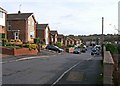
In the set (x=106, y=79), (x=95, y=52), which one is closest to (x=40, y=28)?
(x=95, y=52)

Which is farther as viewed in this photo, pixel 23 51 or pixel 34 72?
pixel 23 51

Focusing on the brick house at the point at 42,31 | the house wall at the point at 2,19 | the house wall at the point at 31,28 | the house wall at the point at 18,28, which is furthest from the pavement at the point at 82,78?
the brick house at the point at 42,31

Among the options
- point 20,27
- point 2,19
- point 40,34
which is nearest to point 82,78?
point 2,19

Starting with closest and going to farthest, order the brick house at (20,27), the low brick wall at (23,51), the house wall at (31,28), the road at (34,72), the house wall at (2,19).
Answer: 1. the road at (34,72)
2. the low brick wall at (23,51)
3. the house wall at (2,19)
4. the brick house at (20,27)
5. the house wall at (31,28)

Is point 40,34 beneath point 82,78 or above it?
above

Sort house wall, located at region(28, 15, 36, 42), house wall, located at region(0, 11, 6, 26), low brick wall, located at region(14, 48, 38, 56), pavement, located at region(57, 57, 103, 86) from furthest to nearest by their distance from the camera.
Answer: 1. house wall, located at region(28, 15, 36, 42)
2. house wall, located at region(0, 11, 6, 26)
3. low brick wall, located at region(14, 48, 38, 56)
4. pavement, located at region(57, 57, 103, 86)

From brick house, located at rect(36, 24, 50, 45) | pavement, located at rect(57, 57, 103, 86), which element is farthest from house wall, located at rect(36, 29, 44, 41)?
pavement, located at rect(57, 57, 103, 86)

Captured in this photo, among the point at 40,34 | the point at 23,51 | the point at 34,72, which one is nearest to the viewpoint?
the point at 34,72

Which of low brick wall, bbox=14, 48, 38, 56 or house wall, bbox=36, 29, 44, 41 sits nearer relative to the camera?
low brick wall, bbox=14, 48, 38, 56

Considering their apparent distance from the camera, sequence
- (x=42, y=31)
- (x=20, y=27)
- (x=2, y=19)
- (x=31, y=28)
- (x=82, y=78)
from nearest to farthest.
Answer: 1. (x=82, y=78)
2. (x=2, y=19)
3. (x=20, y=27)
4. (x=31, y=28)
5. (x=42, y=31)

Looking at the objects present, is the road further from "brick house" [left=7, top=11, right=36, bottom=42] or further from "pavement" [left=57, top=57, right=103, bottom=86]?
"brick house" [left=7, top=11, right=36, bottom=42]

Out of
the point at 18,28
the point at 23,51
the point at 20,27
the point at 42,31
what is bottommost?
the point at 23,51

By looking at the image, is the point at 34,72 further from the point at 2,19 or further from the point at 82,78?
the point at 2,19

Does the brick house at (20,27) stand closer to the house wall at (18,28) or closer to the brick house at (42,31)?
the house wall at (18,28)
